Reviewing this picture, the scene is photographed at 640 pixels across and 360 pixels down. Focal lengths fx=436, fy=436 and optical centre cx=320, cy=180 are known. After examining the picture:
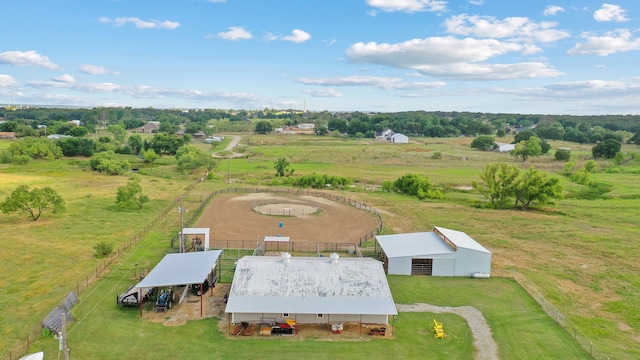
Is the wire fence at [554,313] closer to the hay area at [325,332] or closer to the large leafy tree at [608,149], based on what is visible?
the hay area at [325,332]

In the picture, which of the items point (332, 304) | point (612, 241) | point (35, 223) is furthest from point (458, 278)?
point (35, 223)

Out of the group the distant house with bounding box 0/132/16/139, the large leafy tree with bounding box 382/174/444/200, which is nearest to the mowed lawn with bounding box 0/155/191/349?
the large leafy tree with bounding box 382/174/444/200

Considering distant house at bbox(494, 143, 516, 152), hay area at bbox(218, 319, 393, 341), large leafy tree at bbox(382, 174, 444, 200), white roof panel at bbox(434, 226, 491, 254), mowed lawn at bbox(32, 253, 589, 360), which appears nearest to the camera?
mowed lawn at bbox(32, 253, 589, 360)

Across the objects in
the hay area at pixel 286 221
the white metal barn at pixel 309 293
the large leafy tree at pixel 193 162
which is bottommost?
the hay area at pixel 286 221

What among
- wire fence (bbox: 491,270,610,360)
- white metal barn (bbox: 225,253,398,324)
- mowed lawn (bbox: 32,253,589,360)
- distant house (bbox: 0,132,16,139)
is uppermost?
distant house (bbox: 0,132,16,139)

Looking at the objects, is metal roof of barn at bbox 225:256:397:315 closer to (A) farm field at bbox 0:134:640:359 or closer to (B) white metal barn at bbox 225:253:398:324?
(B) white metal barn at bbox 225:253:398:324

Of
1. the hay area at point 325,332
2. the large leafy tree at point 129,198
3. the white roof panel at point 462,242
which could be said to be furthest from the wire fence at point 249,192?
the hay area at point 325,332

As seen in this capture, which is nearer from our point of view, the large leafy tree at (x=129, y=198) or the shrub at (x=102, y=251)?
the shrub at (x=102, y=251)
